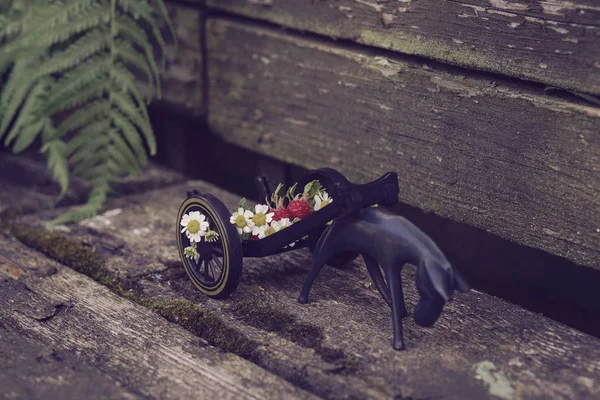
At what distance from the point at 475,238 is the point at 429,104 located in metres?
0.62

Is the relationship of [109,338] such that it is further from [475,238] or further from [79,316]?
[475,238]

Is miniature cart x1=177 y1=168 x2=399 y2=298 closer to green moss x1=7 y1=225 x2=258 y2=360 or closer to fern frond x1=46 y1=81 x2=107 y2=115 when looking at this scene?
green moss x1=7 y1=225 x2=258 y2=360

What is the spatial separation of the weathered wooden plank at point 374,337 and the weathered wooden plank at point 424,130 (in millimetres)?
260

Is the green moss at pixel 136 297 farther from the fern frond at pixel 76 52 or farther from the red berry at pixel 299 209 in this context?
the fern frond at pixel 76 52

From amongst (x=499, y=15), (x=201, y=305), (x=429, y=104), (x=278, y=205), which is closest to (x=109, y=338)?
(x=201, y=305)

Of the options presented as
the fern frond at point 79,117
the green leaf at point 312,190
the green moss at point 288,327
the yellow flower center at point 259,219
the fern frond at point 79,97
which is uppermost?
the fern frond at point 79,97

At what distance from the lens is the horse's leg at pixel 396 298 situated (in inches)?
63.4

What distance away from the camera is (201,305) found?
185 centimetres

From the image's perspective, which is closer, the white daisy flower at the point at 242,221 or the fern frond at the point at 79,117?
the white daisy flower at the point at 242,221

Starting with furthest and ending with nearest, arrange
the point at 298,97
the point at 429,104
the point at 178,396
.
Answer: the point at 298,97, the point at 429,104, the point at 178,396

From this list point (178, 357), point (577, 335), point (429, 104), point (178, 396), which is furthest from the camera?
point (429, 104)

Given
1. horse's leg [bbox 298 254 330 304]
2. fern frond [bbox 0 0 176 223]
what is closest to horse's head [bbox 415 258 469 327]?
horse's leg [bbox 298 254 330 304]

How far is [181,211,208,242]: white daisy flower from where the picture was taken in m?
1.85

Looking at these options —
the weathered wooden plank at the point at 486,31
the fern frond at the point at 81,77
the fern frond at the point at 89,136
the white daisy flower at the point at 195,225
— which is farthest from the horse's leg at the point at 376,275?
the fern frond at the point at 89,136
